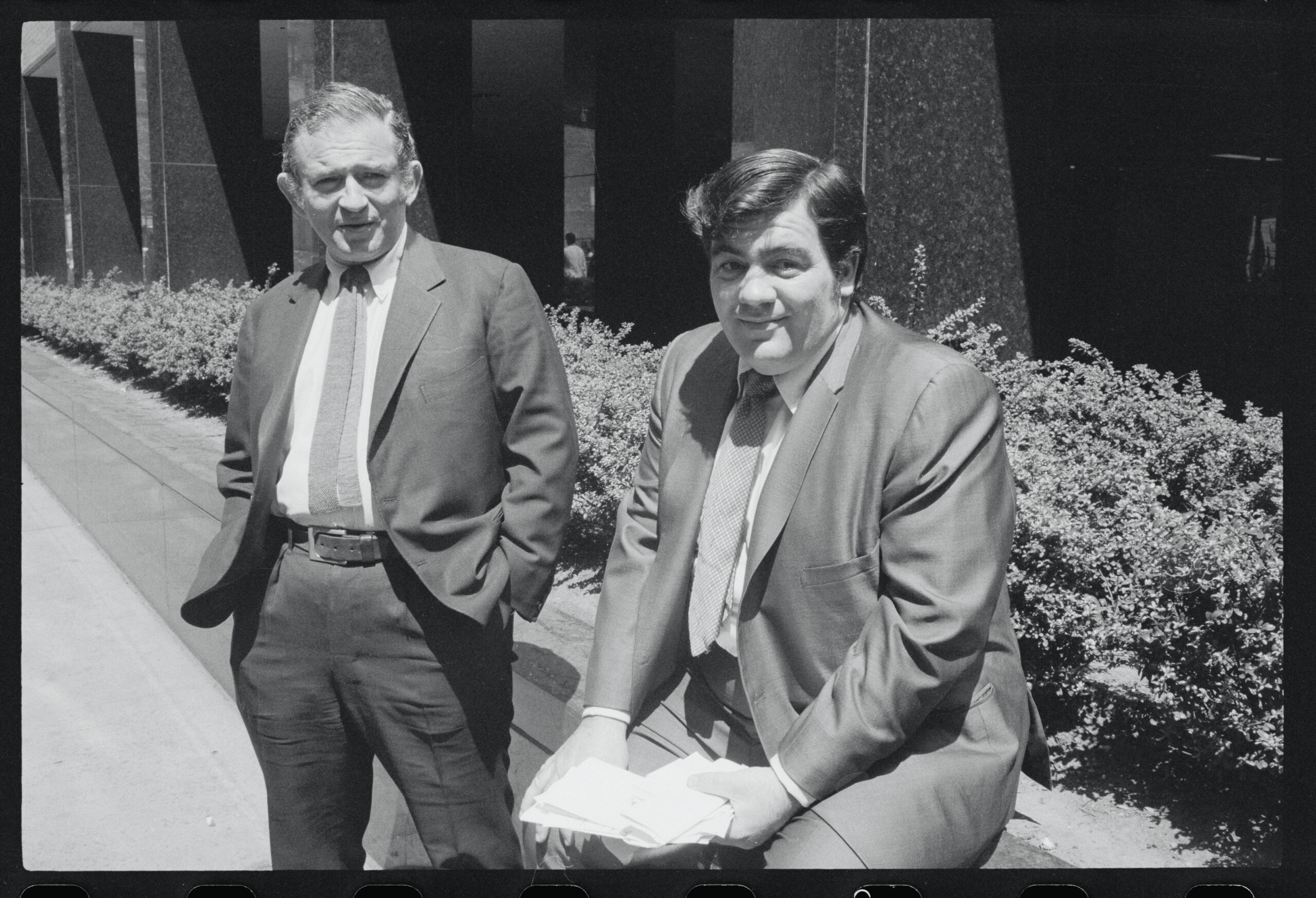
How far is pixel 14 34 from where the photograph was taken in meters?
3.15

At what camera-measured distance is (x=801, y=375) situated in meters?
2.32

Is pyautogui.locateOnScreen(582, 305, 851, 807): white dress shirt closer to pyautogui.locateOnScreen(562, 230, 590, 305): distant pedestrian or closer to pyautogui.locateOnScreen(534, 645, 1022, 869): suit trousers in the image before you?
pyautogui.locateOnScreen(534, 645, 1022, 869): suit trousers

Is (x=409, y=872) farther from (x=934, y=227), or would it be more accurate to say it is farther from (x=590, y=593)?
(x=934, y=227)

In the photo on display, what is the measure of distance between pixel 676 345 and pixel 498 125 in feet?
37.8

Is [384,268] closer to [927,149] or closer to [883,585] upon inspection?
[883,585]

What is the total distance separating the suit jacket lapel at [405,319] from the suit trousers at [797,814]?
936 mm

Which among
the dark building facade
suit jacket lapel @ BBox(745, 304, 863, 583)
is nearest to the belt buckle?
suit jacket lapel @ BBox(745, 304, 863, 583)

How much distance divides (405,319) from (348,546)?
1.80 ft

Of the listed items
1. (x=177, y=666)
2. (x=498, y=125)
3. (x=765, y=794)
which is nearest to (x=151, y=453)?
(x=177, y=666)

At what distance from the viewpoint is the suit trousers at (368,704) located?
2748 mm

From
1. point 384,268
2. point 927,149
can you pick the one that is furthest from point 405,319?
point 927,149

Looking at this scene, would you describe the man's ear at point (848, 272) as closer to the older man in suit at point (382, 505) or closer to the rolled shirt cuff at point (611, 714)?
the older man in suit at point (382, 505)

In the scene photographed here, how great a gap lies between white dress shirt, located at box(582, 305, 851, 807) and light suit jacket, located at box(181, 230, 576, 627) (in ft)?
1.86

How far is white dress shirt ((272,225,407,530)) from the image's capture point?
9.00 ft
